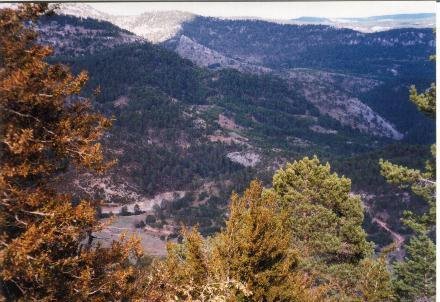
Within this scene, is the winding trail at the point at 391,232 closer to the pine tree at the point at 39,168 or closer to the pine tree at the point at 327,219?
the pine tree at the point at 327,219

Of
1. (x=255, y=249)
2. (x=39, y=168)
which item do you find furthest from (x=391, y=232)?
(x=39, y=168)

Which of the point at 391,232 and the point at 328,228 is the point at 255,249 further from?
the point at 391,232

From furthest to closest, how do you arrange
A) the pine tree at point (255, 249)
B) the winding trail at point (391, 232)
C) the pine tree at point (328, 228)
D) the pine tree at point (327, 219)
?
the winding trail at point (391, 232) < the pine tree at point (327, 219) < the pine tree at point (328, 228) < the pine tree at point (255, 249)

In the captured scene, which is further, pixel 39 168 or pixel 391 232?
pixel 391 232

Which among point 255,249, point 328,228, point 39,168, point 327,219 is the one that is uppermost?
point 39,168

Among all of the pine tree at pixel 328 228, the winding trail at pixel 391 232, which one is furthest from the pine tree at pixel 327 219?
the winding trail at pixel 391 232

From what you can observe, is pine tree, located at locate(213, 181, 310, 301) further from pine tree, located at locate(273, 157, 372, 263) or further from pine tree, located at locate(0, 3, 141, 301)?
pine tree, located at locate(273, 157, 372, 263)

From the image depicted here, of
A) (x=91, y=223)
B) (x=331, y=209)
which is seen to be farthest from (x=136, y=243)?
(x=331, y=209)

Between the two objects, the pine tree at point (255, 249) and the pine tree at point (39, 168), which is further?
the pine tree at point (255, 249)

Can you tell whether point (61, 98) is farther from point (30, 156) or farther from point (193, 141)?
point (193, 141)
